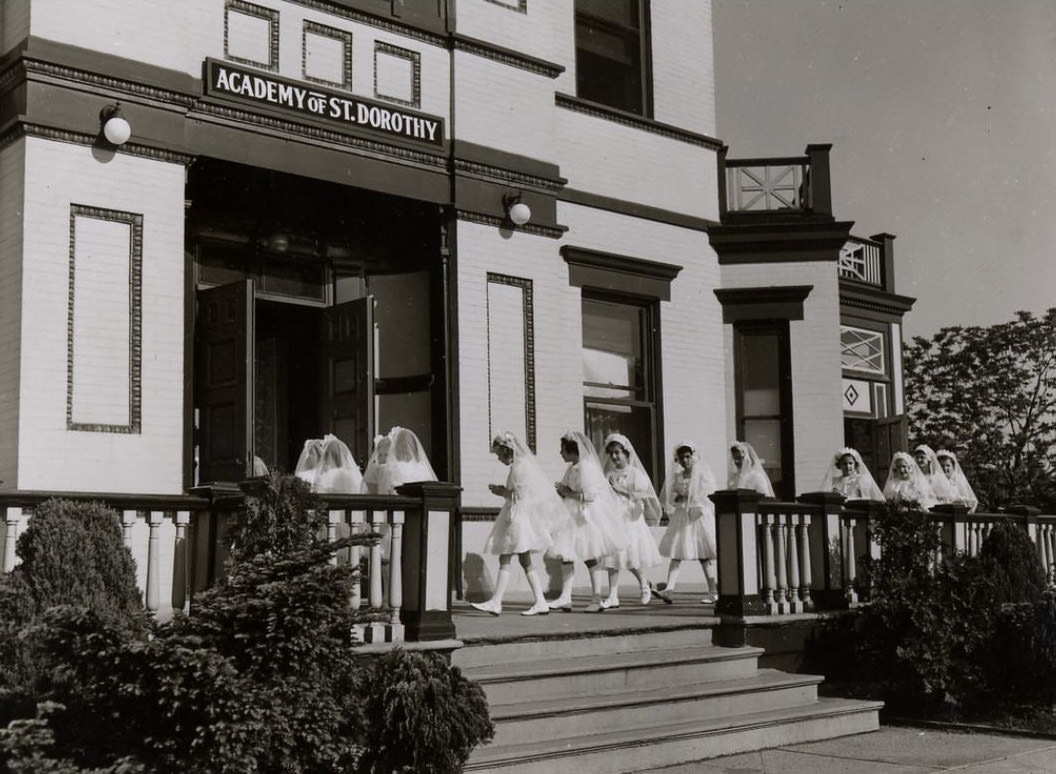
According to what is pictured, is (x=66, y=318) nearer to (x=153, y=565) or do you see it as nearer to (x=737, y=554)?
(x=153, y=565)

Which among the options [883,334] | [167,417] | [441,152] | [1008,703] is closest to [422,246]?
[441,152]

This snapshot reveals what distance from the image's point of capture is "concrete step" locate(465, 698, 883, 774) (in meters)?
8.12

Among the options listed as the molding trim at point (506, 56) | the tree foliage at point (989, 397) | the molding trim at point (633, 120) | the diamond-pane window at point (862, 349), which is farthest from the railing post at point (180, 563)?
the tree foliage at point (989, 397)

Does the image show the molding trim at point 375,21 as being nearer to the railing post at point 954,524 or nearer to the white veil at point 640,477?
the white veil at point 640,477

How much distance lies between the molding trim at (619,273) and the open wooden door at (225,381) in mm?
4415

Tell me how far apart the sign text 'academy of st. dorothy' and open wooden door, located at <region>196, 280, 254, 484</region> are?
69.8 inches

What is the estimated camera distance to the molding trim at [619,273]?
14953 millimetres

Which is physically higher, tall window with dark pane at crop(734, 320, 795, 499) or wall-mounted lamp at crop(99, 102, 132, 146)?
wall-mounted lamp at crop(99, 102, 132, 146)

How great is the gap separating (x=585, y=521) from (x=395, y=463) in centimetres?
192

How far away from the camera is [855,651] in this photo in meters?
11.5

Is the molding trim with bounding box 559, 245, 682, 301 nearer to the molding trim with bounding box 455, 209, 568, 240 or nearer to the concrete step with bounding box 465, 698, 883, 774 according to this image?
the molding trim with bounding box 455, 209, 568, 240

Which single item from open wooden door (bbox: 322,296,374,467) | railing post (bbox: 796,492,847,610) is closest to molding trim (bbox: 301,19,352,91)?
open wooden door (bbox: 322,296,374,467)

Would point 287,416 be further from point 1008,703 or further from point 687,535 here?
point 1008,703

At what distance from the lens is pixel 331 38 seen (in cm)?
1243
